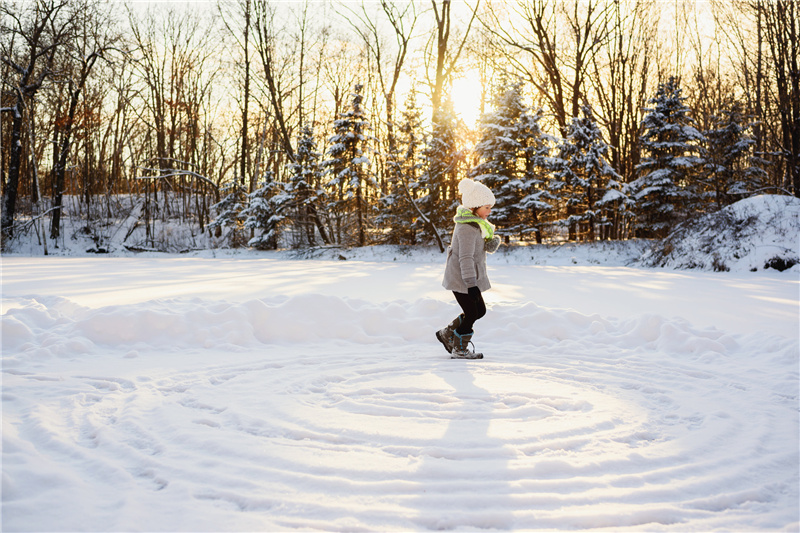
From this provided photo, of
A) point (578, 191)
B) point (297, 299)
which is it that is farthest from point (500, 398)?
point (578, 191)

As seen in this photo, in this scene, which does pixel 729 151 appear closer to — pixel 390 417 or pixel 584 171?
pixel 584 171

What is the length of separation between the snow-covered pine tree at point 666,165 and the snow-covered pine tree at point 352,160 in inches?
434

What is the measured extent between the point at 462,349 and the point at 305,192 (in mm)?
18406

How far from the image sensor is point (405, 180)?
22.2 m

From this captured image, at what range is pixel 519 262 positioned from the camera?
18.7 metres

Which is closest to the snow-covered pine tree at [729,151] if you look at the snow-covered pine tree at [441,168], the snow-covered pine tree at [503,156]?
the snow-covered pine tree at [503,156]

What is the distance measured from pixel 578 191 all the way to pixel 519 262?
475 centimetres

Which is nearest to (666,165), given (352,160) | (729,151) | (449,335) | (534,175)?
(729,151)

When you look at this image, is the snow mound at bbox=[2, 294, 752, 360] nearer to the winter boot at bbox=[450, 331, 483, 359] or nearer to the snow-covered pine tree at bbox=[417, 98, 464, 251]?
the winter boot at bbox=[450, 331, 483, 359]

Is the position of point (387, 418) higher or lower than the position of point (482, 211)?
lower

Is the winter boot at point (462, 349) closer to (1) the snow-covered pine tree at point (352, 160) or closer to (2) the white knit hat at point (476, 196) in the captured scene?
(2) the white knit hat at point (476, 196)

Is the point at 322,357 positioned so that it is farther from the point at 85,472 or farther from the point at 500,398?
the point at 85,472

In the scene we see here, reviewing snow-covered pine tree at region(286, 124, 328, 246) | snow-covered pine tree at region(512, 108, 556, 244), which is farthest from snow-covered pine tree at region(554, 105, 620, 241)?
snow-covered pine tree at region(286, 124, 328, 246)

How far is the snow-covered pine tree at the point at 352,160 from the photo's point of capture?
22.2 metres
